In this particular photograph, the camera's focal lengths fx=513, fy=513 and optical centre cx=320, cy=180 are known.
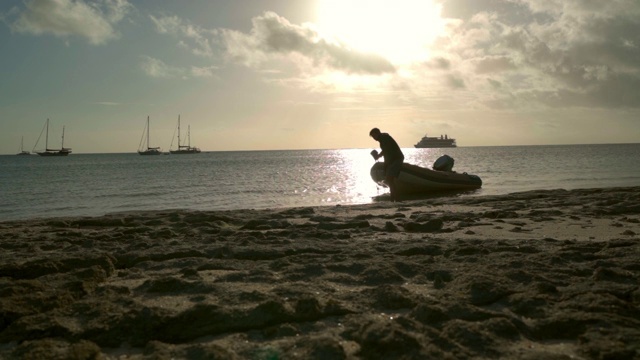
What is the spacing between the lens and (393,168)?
12.6 meters

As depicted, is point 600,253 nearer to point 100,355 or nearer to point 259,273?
point 259,273

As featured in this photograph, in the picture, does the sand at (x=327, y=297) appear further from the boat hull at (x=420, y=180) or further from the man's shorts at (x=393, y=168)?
the boat hull at (x=420, y=180)

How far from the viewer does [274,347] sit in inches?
104

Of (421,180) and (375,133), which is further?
(421,180)

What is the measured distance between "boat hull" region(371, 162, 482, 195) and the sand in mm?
8918

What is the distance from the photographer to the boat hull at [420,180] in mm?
15078

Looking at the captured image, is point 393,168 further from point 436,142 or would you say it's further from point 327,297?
point 436,142

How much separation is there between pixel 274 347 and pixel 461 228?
4739 mm

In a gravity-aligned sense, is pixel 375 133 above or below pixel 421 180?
above

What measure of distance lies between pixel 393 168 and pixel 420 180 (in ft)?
9.82

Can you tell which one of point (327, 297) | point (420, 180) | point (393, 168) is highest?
point (393, 168)

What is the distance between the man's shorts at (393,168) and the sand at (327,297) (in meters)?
6.43

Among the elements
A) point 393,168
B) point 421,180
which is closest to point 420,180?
point 421,180

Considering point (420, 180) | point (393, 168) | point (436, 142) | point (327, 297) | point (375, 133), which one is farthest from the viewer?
point (436, 142)
